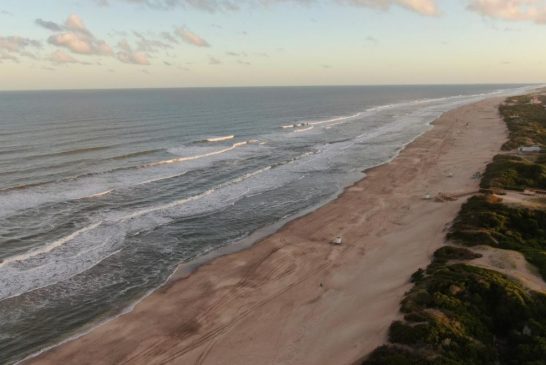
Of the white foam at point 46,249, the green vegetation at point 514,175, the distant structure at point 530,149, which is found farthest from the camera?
the distant structure at point 530,149

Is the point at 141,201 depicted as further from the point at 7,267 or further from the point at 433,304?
the point at 433,304

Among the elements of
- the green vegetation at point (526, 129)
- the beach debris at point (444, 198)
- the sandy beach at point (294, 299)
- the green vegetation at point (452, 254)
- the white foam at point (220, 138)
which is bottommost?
the sandy beach at point (294, 299)

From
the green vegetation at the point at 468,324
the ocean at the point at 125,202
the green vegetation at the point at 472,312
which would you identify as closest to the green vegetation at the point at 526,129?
the ocean at the point at 125,202

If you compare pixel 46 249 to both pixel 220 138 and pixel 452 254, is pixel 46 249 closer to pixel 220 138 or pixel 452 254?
pixel 452 254

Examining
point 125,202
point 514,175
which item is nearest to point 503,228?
point 514,175

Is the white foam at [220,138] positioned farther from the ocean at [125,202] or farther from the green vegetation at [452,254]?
the green vegetation at [452,254]

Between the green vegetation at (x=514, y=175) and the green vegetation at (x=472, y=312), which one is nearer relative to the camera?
the green vegetation at (x=472, y=312)
